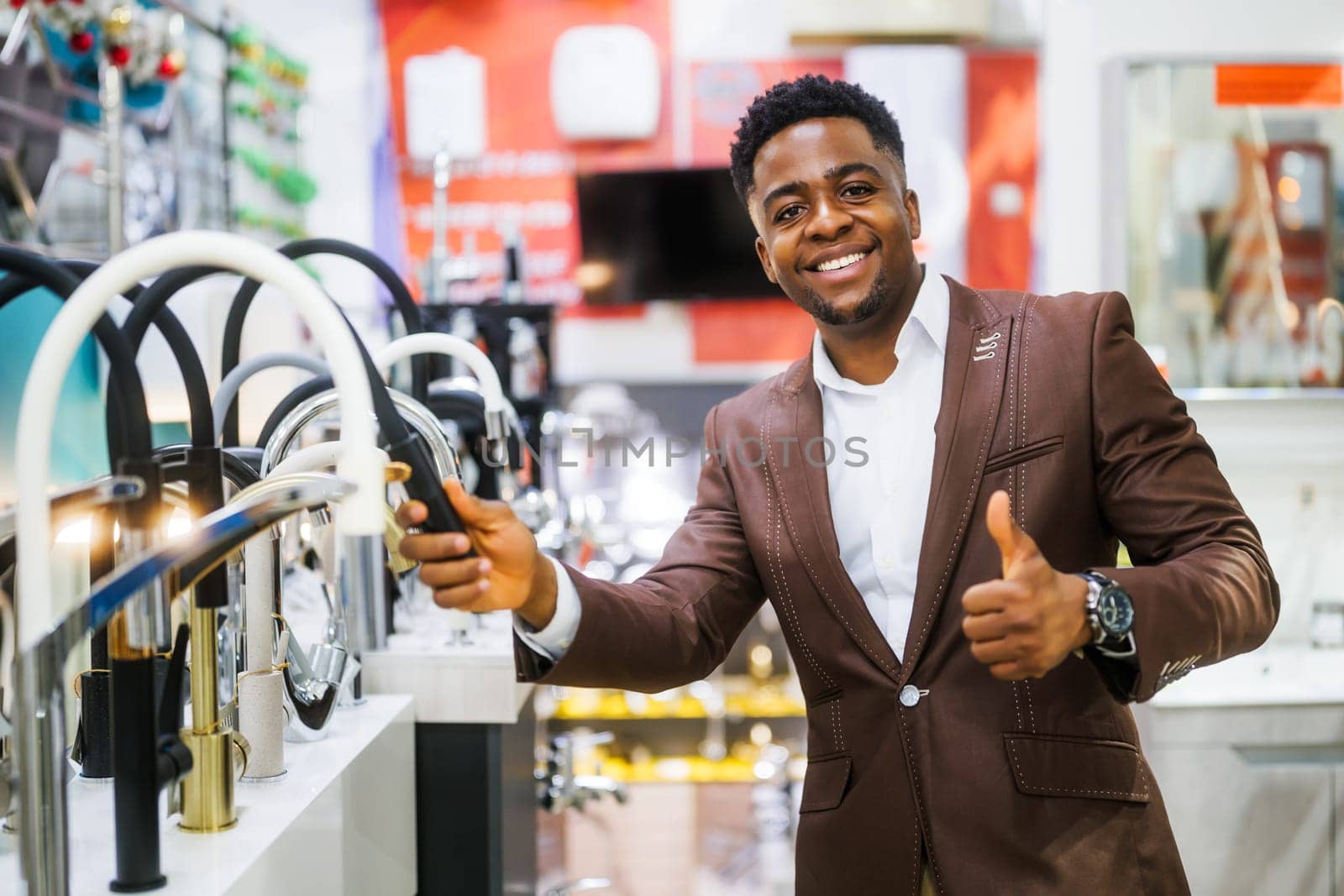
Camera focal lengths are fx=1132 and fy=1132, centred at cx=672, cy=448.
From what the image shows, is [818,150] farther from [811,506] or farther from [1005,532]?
[1005,532]

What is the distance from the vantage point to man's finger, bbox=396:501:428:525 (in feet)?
2.90

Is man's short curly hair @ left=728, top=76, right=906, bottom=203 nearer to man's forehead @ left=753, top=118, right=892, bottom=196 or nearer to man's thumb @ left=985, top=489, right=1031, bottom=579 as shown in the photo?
man's forehead @ left=753, top=118, right=892, bottom=196

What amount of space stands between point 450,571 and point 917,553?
0.63 metres

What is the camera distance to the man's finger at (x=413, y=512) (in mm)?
884

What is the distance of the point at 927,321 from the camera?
1403 millimetres

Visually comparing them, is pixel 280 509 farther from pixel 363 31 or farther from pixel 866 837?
pixel 363 31

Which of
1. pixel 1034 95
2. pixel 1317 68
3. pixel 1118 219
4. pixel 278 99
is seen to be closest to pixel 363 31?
pixel 278 99

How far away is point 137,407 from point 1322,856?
2.74 metres

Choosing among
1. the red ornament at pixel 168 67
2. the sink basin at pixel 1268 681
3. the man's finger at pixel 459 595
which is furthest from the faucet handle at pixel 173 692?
the red ornament at pixel 168 67

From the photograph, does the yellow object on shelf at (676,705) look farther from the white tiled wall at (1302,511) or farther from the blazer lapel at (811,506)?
the blazer lapel at (811,506)

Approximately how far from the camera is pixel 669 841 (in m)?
3.37

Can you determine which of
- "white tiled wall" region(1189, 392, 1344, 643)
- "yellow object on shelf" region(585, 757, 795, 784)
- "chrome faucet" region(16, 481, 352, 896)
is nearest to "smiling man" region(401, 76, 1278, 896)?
"chrome faucet" region(16, 481, 352, 896)

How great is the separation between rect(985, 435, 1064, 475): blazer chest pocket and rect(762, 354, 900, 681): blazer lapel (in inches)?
7.8

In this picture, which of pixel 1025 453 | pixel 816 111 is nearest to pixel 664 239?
pixel 816 111
